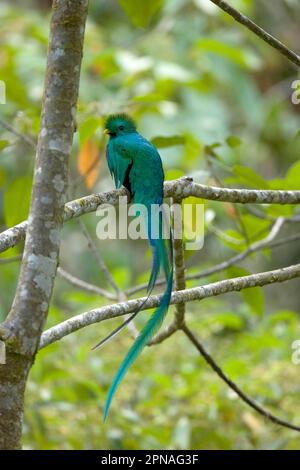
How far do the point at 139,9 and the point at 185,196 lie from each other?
613 millimetres

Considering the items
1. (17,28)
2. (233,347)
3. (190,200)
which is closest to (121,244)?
(17,28)

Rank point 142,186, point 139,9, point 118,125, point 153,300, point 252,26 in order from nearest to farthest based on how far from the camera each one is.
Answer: point 153,300 → point 252,26 → point 142,186 → point 139,9 → point 118,125

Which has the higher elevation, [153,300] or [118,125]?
[118,125]

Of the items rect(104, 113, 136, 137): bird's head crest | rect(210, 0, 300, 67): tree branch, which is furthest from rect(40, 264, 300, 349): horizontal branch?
rect(104, 113, 136, 137): bird's head crest

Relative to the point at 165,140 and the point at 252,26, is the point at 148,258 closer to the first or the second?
the point at 165,140

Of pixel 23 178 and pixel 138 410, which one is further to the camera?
pixel 138 410

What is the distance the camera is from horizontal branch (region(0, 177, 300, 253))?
172 cm

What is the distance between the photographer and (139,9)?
2.22 meters

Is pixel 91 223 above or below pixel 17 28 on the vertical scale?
below

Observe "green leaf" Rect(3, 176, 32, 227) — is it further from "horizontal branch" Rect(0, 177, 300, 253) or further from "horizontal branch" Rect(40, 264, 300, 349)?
"horizontal branch" Rect(40, 264, 300, 349)

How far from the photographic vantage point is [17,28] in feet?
15.4

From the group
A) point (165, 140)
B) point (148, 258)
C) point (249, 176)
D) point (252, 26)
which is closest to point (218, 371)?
point (249, 176)

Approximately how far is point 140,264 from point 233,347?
2347 mm
